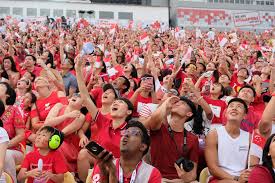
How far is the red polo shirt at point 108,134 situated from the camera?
425cm

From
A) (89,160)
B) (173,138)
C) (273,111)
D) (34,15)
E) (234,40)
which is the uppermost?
(34,15)

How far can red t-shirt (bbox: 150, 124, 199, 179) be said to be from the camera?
416 cm

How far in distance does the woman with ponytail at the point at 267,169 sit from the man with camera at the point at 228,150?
3.31 feet

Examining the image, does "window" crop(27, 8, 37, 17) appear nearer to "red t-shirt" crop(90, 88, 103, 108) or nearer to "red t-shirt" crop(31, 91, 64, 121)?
"red t-shirt" crop(90, 88, 103, 108)

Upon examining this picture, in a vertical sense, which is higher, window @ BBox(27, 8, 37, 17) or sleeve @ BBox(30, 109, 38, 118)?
window @ BBox(27, 8, 37, 17)

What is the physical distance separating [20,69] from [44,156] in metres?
4.60

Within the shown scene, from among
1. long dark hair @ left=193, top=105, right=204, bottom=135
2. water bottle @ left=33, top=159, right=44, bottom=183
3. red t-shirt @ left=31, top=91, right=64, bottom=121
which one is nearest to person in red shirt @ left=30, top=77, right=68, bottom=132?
red t-shirt @ left=31, top=91, right=64, bottom=121

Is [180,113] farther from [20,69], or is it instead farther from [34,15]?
[34,15]

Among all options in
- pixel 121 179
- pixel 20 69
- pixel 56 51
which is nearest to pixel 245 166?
pixel 121 179

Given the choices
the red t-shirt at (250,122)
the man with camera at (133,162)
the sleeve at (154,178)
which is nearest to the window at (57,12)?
the red t-shirt at (250,122)

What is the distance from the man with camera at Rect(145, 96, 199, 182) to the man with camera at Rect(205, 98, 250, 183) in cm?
16

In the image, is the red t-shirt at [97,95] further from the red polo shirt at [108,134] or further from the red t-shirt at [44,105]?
the red polo shirt at [108,134]

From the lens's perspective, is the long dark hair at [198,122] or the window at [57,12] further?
the window at [57,12]

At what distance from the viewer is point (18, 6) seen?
3020cm
